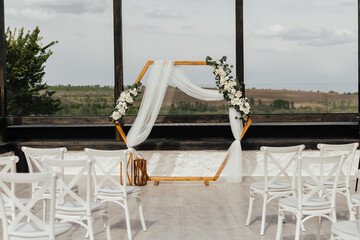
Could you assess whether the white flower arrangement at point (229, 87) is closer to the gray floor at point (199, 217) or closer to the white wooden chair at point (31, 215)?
the gray floor at point (199, 217)

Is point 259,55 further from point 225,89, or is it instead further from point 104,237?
point 104,237

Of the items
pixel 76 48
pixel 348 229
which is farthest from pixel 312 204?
pixel 76 48

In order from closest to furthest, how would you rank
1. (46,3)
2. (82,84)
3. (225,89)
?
(225,89)
(82,84)
(46,3)

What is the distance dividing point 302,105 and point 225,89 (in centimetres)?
324

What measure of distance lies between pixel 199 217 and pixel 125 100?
2774 mm

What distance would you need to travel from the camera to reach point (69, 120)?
8.30 meters

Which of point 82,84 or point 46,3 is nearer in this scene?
point 82,84

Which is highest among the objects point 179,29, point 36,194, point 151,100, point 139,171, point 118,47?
point 179,29

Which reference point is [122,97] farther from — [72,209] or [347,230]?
[347,230]

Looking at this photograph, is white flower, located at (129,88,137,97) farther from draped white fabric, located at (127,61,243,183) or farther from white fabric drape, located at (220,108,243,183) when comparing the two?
white fabric drape, located at (220,108,243,183)

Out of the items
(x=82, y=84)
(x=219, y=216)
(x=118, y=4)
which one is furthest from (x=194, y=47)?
(x=219, y=216)

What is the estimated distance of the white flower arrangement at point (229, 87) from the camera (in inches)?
293

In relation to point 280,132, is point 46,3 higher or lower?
higher

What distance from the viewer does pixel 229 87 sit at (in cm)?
750
